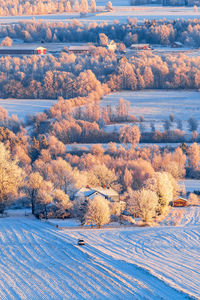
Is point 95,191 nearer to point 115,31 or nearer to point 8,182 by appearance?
point 8,182

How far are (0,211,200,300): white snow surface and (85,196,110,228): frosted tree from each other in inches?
26.7

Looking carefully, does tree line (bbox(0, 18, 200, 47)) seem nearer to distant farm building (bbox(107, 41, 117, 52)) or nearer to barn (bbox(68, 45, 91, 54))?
distant farm building (bbox(107, 41, 117, 52))

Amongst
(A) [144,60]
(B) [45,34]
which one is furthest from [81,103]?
(B) [45,34]

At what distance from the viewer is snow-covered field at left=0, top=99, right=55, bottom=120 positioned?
120 feet

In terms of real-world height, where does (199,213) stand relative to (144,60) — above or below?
below

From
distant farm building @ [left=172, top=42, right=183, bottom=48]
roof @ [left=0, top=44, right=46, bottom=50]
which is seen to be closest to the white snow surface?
roof @ [left=0, top=44, right=46, bottom=50]

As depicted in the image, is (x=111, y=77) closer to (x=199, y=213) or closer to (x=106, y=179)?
(x=106, y=179)

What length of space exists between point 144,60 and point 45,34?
22.9 metres

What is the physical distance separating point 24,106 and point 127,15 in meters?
43.8

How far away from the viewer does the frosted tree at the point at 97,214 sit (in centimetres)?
1953

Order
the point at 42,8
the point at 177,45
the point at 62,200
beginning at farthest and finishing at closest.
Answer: the point at 42,8 → the point at 177,45 → the point at 62,200

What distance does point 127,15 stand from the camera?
79.2 m

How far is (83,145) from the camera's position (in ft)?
98.2

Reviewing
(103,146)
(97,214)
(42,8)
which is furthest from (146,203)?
(42,8)
